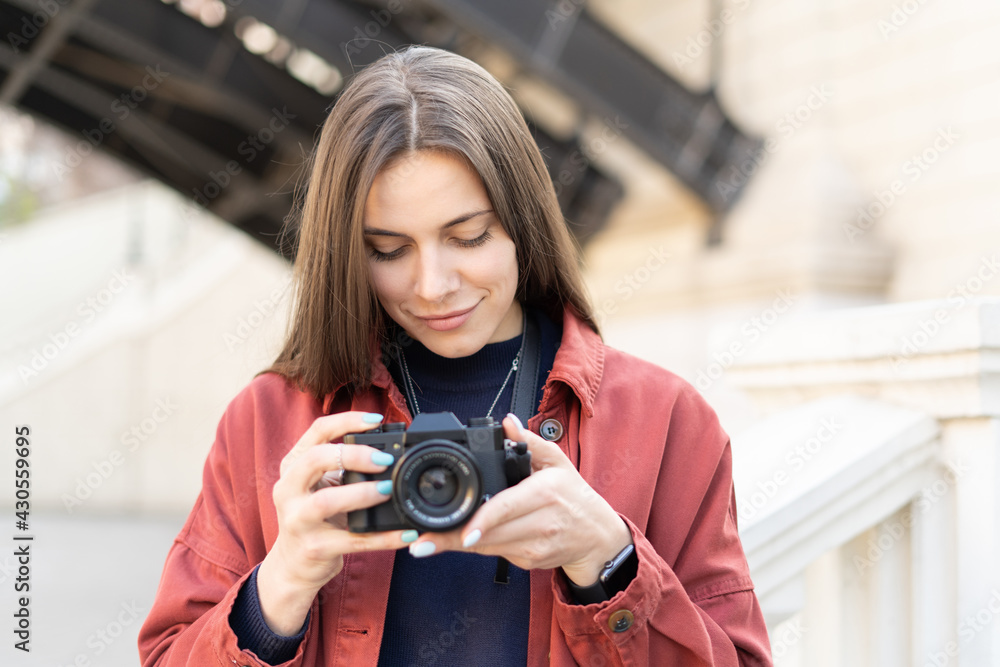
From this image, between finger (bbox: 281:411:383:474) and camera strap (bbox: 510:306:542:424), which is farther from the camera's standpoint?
camera strap (bbox: 510:306:542:424)

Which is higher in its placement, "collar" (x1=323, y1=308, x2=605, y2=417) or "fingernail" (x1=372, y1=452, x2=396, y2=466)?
"collar" (x1=323, y1=308, x2=605, y2=417)

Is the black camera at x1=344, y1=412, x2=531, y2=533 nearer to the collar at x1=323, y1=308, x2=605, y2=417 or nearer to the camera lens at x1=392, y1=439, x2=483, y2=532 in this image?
the camera lens at x1=392, y1=439, x2=483, y2=532

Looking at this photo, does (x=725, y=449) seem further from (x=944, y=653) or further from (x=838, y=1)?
(x=838, y=1)

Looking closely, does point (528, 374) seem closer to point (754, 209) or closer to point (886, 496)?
point (886, 496)

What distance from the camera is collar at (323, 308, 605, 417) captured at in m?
1.54

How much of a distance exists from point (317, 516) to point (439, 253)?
0.50 metres

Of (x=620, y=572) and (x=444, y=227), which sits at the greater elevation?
(x=444, y=227)

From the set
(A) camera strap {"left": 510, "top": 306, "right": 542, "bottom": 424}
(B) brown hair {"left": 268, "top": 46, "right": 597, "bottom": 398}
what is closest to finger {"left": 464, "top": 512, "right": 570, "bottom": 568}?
(A) camera strap {"left": 510, "top": 306, "right": 542, "bottom": 424}

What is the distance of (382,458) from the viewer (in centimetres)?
124

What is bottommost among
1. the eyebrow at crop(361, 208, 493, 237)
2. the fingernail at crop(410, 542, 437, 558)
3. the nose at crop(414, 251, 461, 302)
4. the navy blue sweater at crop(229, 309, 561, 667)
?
the navy blue sweater at crop(229, 309, 561, 667)

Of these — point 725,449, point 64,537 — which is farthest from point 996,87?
point 64,537

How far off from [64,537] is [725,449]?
8797mm

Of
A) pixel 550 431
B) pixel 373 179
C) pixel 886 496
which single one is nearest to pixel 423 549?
pixel 550 431

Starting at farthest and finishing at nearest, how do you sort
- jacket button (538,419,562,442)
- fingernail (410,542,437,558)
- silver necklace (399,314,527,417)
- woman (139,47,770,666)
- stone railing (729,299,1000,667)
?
stone railing (729,299,1000,667), silver necklace (399,314,527,417), jacket button (538,419,562,442), woman (139,47,770,666), fingernail (410,542,437,558)
